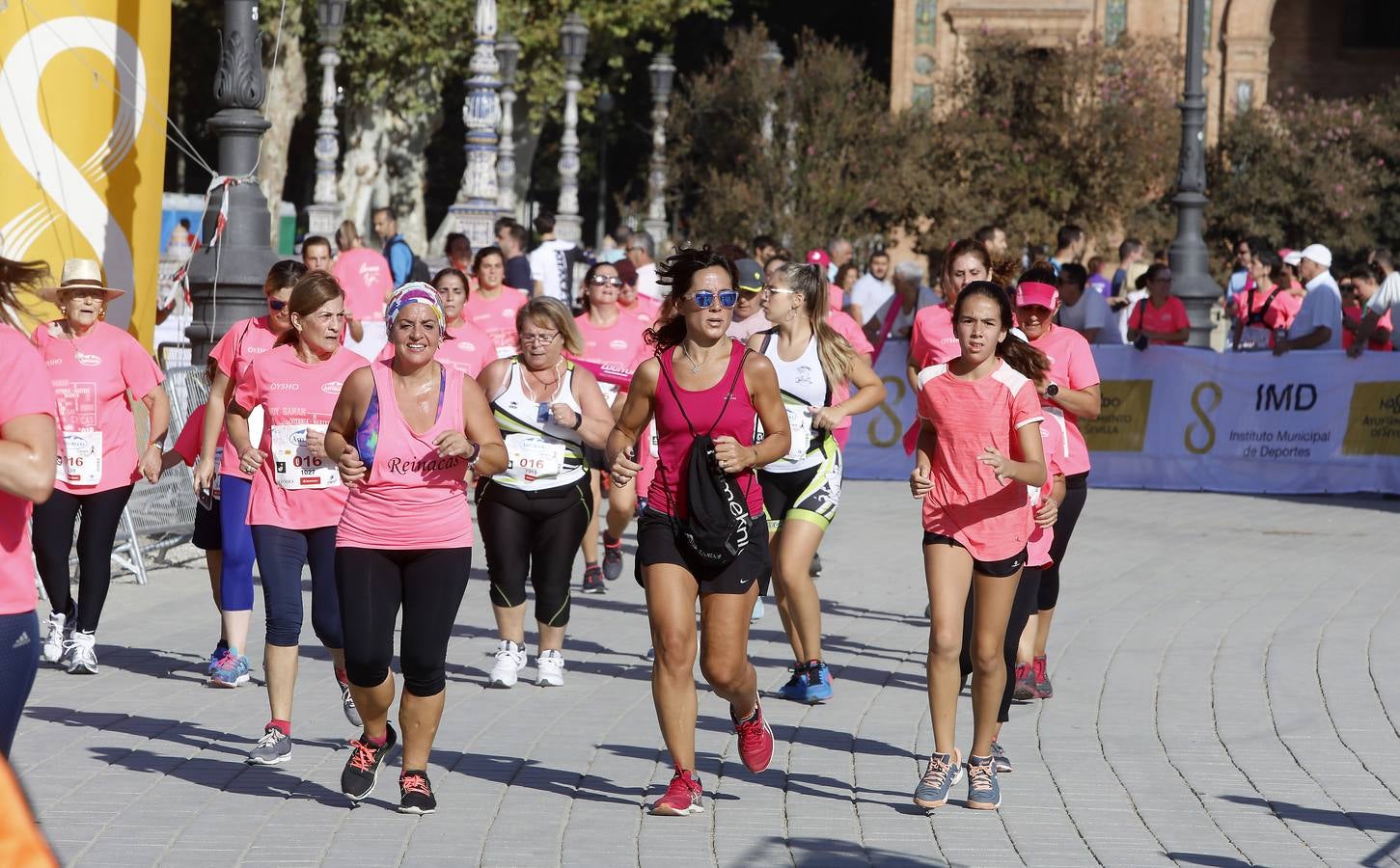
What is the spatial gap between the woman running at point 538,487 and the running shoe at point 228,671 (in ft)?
3.44

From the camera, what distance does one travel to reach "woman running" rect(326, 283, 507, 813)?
646 centimetres

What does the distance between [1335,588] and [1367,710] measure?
3667mm

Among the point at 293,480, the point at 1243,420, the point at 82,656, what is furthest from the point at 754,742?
the point at 1243,420

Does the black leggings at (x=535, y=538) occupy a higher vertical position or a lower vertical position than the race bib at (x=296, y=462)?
lower

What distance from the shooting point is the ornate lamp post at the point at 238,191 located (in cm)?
1203

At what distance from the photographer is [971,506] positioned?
6812 mm

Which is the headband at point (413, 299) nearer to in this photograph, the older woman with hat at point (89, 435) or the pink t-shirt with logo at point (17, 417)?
the pink t-shirt with logo at point (17, 417)

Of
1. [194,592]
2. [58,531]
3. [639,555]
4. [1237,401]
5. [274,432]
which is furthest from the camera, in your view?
[1237,401]

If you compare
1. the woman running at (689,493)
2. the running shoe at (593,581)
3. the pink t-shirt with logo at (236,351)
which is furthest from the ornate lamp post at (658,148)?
the woman running at (689,493)

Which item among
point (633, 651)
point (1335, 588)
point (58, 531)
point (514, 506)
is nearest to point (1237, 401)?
point (1335, 588)

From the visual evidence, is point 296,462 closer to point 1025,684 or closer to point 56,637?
point 56,637

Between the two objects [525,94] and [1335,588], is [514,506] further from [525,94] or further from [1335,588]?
[525,94]

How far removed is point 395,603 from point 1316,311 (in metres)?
11.9

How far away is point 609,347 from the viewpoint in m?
11.7
